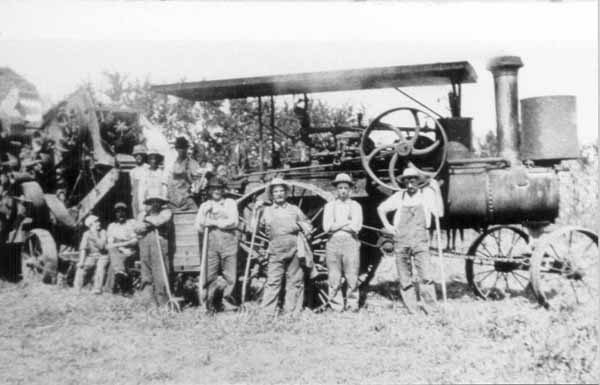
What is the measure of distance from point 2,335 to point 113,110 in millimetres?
5196

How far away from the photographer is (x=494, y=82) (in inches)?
300

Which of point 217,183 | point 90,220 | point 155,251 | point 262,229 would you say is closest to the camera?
point 217,183

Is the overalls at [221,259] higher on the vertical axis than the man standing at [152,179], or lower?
lower

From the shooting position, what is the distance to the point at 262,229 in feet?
27.3

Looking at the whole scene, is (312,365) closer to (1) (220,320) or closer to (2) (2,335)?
(1) (220,320)

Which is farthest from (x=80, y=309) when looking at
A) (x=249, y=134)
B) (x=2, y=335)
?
(x=249, y=134)

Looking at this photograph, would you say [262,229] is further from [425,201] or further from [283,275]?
[425,201]

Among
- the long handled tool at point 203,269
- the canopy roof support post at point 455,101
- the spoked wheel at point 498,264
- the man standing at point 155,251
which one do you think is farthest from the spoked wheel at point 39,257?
the canopy roof support post at point 455,101

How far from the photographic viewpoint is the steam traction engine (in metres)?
7.14

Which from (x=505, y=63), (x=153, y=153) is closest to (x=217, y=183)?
(x=153, y=153)

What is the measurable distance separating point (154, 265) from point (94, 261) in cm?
214

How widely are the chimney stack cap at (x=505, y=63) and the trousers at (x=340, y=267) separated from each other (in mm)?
2822

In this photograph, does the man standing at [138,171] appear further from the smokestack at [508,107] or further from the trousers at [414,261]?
the smokestack at [508,107]

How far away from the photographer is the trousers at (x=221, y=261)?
743 cm
